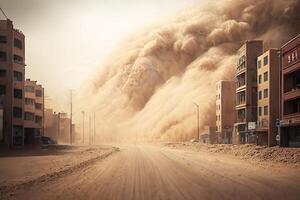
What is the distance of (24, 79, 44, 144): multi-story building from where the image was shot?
102 m

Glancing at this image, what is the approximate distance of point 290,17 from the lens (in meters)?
196

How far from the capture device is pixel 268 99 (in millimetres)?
80312

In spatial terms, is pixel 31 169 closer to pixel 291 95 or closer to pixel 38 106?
pixel 291 95

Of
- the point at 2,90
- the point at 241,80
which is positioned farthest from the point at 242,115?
the point at 2,90

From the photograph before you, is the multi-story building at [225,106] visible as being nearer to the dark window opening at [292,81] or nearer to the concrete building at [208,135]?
the concrete building at [208,135]

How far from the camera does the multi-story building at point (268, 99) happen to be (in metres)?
79.0

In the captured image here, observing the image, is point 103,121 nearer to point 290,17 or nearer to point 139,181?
point 290,17

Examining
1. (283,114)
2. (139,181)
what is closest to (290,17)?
(283,114)

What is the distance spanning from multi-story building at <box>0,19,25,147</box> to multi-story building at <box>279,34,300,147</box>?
151 ft

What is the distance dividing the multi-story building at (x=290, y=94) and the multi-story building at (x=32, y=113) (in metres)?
57.1

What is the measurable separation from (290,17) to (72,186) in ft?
612

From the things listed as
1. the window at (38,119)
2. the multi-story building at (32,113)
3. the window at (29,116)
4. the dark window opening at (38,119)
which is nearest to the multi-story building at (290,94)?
the multi-story building at (32,113)

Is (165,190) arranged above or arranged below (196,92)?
below

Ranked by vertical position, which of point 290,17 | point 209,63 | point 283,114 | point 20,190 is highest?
point 290,17
